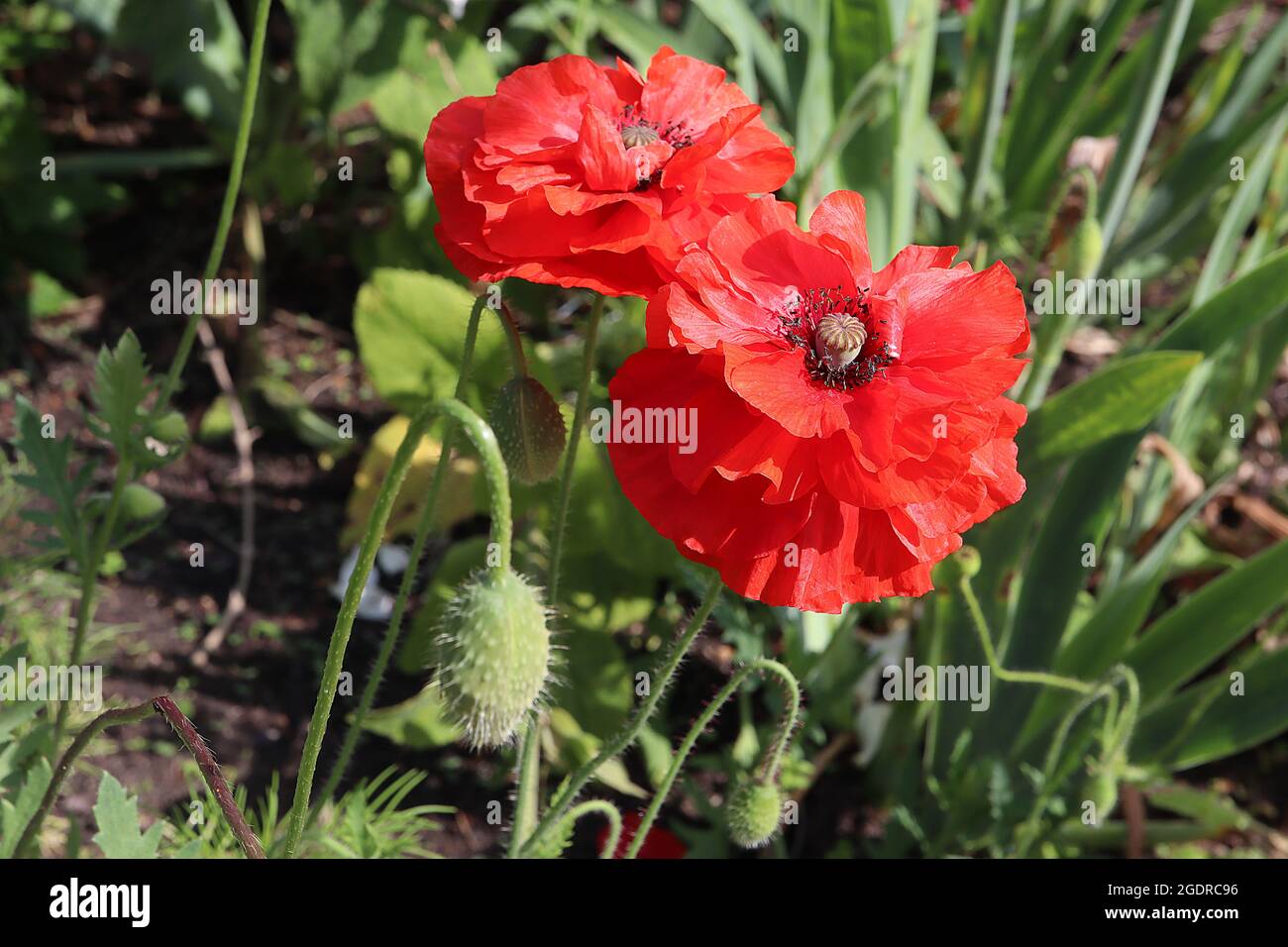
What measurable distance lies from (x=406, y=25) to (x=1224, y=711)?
5.28 ft

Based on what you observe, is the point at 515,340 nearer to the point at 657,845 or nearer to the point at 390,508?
the point at 390,508

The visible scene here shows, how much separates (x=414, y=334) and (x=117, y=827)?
0.93m

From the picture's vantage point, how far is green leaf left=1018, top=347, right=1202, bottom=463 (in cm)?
126

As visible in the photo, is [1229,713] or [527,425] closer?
[527,425]

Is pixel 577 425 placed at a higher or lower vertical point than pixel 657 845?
higher

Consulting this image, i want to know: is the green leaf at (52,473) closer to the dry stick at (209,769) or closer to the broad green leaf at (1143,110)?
the dry stick at (209,769)

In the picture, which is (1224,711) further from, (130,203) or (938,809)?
(130,203)

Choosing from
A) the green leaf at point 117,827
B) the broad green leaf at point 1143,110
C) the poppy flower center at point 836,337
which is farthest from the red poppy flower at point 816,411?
the broad green leaf at point 1143,110

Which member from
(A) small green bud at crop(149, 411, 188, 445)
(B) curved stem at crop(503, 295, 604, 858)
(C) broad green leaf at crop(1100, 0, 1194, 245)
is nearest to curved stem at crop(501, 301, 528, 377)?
(B) curved stem at crop(503, 295, 604, 858)

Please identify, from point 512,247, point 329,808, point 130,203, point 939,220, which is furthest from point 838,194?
point 130,203

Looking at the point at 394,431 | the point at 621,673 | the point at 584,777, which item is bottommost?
the point at 584,777

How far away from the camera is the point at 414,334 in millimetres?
1685

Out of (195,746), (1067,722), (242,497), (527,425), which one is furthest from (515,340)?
(242,497)

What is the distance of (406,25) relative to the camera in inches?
77.3
